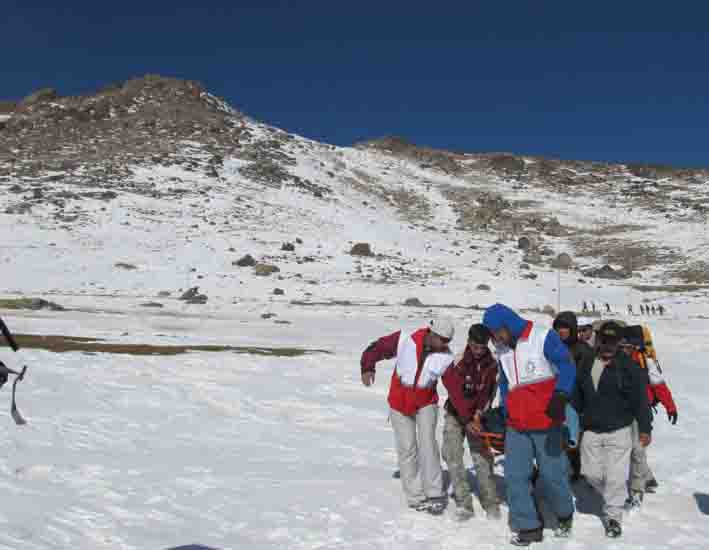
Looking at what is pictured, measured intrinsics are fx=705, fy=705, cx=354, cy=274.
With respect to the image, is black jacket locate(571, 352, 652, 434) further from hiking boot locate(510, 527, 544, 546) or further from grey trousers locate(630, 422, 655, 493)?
hiking boot locate(510, 527, 544, 546)

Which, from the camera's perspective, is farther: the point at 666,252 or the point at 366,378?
the point at 666,252

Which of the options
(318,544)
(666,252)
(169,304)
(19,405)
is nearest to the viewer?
(318,544)

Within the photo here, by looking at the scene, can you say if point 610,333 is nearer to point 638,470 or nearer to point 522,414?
point 522,414

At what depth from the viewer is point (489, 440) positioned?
6.66 meters

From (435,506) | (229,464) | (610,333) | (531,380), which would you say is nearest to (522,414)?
(531,380)

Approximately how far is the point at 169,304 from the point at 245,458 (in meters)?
25.2

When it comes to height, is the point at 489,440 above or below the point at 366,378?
below

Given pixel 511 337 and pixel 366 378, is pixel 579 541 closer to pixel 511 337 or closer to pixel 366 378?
pixel 511 337

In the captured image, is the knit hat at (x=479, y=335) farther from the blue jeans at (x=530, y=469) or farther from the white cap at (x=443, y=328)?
the blue jeans at (x=530, y=469)

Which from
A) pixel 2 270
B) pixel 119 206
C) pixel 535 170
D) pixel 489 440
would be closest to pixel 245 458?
pixel 489 440

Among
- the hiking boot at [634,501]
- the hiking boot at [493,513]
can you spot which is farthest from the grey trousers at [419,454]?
the hiking boot at [634,501]

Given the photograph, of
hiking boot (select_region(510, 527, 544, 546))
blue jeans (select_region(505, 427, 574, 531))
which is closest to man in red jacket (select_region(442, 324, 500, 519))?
blue jeans (select_region(505, 427, 574, 531))

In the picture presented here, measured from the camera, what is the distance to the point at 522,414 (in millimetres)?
6180

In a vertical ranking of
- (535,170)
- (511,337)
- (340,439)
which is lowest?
(340,439)
